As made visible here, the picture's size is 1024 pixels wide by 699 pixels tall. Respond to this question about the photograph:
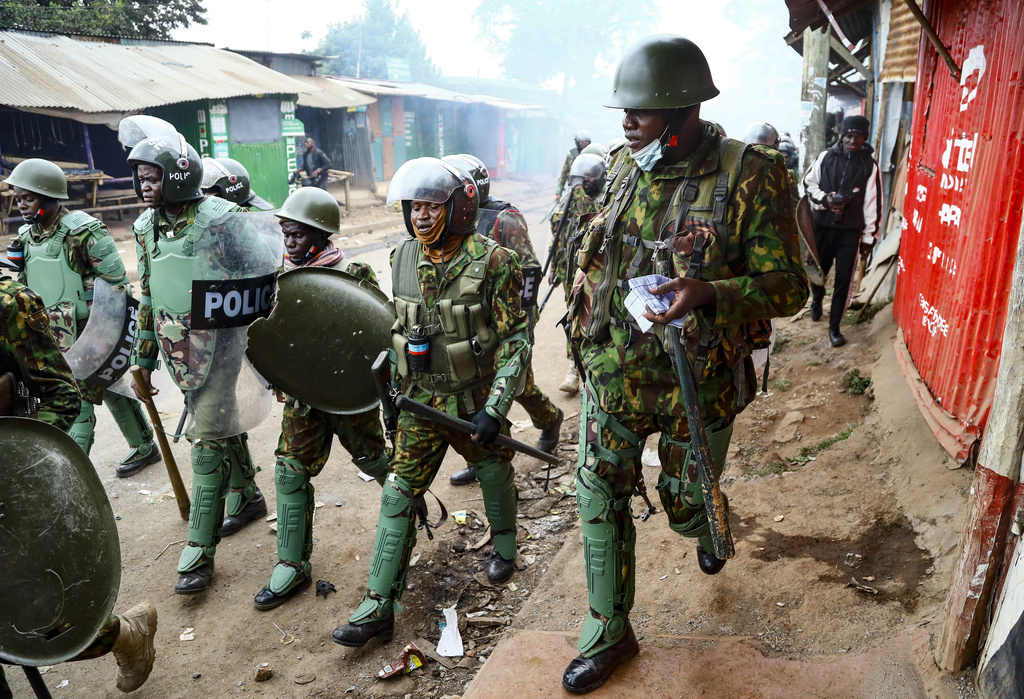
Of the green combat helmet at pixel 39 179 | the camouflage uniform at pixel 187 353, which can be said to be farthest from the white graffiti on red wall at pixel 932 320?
the green combat helmet at pixel 39 179

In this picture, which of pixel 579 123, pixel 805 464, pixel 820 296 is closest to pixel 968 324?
pixel 805 464

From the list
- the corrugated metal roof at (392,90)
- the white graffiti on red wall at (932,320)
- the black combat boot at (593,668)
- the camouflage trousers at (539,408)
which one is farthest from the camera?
the corrugated metal roof at (392,90)

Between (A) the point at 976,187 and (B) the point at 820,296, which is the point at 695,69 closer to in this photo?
(A) the point at 976,187

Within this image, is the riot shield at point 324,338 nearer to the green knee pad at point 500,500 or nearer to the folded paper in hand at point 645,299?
the green knee pad at point 500,500

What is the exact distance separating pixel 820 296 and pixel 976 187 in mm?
4112

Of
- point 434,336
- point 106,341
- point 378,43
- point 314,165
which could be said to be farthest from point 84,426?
point 378,43

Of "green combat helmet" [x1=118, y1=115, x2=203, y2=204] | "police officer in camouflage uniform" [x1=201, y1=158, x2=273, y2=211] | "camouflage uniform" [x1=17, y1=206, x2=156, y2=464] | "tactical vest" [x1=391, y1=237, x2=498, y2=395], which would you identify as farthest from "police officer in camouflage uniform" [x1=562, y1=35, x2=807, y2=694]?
"camouflage uniform" [x1=17, y1=206, x2=156, y2=464]

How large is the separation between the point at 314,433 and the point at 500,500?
1030 mm

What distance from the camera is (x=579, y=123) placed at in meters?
48.3

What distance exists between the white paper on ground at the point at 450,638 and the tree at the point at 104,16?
15767 millimetres

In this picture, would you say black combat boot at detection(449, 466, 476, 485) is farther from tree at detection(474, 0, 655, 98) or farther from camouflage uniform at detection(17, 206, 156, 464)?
tree at detection(474, 0, 655, 98)

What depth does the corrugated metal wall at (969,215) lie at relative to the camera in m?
3.64

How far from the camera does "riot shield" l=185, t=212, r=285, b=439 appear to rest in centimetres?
412

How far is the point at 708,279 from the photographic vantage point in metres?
2.74
